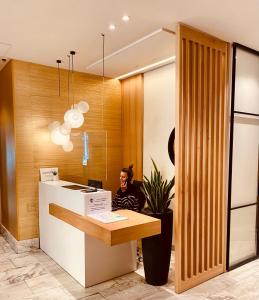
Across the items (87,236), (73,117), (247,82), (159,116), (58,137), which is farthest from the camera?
(159,116)

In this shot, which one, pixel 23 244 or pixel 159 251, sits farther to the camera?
pixel 23 244

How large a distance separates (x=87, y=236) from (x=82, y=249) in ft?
0.55

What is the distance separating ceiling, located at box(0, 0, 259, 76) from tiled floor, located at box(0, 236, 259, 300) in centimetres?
277

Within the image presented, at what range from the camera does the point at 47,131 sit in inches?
158

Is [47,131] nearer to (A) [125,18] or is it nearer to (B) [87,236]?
(B) [87,236]

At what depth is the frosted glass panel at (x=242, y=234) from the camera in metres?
3.27

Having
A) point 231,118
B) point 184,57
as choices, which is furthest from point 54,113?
point 231,118

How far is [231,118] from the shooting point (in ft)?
10.3

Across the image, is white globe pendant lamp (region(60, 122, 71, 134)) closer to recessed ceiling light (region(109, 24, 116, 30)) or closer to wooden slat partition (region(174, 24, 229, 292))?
recessed ceiling light (region(109, 24, 116, 30))

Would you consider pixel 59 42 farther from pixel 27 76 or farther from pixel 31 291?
pixel 31 291

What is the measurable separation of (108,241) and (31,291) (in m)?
1.22

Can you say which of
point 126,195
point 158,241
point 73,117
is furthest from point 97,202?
point 73,117

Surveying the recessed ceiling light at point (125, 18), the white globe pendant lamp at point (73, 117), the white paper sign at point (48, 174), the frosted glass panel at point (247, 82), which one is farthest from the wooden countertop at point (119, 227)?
the recessed ceiling light at point (125, 18)

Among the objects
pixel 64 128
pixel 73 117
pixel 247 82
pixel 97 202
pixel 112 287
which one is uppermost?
pixel 247 82
